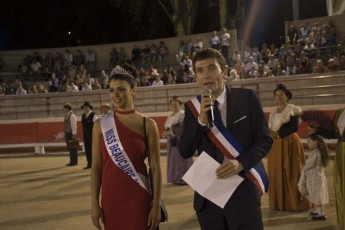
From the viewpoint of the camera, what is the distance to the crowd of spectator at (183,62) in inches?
685

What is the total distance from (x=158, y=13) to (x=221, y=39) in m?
11.7

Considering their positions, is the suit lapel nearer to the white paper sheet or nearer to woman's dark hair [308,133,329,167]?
the white paper sheet

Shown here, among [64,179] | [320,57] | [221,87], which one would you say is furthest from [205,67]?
[320,57]

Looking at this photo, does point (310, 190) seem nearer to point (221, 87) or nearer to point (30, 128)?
point (221, 87)

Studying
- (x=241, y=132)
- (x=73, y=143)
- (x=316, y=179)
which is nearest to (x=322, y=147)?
(x=316, y=179)

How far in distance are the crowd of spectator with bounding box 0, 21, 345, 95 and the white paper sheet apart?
Answer: 1378 cm

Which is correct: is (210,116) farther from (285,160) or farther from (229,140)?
(285,160)

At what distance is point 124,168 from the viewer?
3.53 metres

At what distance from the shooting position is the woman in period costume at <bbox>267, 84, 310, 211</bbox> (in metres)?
7.15

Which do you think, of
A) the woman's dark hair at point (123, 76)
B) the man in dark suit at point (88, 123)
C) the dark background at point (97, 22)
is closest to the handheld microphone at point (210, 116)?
the woman's dark hair at point (123, 76)

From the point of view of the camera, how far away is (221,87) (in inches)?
118

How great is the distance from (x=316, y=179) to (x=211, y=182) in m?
4.12

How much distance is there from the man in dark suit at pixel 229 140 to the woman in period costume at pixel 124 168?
0.62 m

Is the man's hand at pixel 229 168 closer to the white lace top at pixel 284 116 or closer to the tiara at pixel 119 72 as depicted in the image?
the tiara at pixel 119 72
